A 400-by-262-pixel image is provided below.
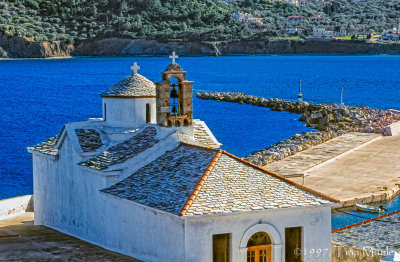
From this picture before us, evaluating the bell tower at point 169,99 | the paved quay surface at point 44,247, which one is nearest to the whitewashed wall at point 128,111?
the bell tower at point 169,99

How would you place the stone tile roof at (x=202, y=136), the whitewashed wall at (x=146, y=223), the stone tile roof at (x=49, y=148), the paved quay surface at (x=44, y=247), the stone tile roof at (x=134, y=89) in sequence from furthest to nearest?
the stone tile roof at (x=49, y=148)
the stone tile roof at (x=134, y=89)
the stone tile roof at (x=202, y=136)
the paved quay surface at (x=44, y=247)
the whitewashed wall at (x=146, y=223)

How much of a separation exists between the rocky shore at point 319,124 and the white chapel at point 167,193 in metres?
16.0

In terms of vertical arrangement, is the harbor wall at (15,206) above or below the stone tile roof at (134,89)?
below

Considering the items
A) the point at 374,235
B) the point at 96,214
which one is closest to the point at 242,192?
the point at 96,214

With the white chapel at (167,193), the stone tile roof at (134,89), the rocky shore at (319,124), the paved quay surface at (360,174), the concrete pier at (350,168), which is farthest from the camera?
the rocky shore at (319,124)

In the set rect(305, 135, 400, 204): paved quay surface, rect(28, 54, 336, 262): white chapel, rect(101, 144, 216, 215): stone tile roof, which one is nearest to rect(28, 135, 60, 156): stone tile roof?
rect(28, 54, 336, 262): white chapel

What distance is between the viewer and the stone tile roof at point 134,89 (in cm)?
1880

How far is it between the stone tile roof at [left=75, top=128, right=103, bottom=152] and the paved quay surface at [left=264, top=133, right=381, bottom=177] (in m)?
13.2

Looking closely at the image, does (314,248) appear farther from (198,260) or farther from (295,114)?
(295,114)

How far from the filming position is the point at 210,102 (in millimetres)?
80562

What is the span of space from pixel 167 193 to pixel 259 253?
7.03 ft

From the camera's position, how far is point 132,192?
15477 mm

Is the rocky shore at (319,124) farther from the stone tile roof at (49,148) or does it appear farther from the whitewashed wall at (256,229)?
the whitewashed wall at (256,229)

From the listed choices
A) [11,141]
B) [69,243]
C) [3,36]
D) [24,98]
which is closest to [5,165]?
[11,141]
